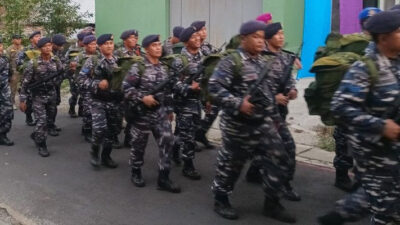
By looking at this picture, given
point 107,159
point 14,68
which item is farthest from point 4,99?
point 14,68

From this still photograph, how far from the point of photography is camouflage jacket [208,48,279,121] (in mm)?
4410

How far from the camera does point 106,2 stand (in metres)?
14.8

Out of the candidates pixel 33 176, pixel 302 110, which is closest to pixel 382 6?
pixel 302 110

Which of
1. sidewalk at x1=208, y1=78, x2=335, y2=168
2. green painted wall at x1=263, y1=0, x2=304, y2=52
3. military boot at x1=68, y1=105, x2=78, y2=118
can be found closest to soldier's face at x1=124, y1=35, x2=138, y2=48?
sidewalk at x1=208, y1=78, x2=335, y2=168

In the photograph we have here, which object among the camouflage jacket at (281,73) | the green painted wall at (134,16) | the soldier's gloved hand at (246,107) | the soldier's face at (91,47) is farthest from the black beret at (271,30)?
the green painted wall at (134,16)

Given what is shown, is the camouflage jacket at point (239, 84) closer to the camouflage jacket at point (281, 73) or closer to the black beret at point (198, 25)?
the camouflage jacket at point (281, 73)

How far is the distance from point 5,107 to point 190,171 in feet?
12.0

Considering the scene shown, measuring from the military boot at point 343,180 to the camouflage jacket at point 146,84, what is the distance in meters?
2.07

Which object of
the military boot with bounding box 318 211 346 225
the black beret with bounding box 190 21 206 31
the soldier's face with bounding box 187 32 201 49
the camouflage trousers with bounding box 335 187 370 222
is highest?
the black beret with bounding box 190 21 206 31

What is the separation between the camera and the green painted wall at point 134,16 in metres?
13.2

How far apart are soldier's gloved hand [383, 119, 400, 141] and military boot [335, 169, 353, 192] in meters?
2.39

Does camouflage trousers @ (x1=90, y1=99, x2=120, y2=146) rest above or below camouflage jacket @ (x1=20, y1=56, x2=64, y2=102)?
below

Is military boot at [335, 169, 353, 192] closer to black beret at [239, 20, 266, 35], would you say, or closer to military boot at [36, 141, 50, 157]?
black beret at [239, 20, 266, 35]

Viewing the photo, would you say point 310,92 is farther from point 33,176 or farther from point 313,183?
point 33,176
